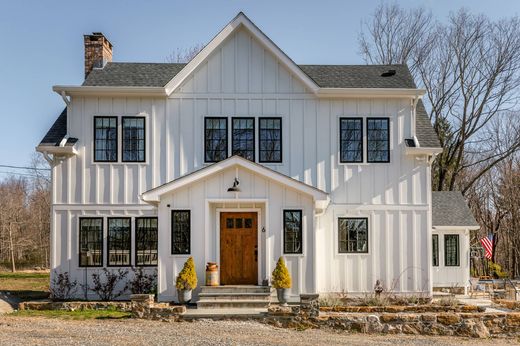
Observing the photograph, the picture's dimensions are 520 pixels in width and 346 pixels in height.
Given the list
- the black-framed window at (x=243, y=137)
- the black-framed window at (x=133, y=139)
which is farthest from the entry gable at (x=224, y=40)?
the black-framed window at (x=243, y=137)

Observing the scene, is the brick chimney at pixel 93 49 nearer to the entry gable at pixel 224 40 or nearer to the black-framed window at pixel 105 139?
the black-framed window at pixel 105 139

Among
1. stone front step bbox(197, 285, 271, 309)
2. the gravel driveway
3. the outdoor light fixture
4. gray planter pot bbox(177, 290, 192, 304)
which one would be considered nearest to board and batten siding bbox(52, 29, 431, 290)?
the outdoor light fixture

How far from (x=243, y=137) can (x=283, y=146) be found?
1.24 meters

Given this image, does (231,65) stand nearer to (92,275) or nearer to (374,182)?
(374,182)

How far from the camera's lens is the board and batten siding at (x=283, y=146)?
1714 cm

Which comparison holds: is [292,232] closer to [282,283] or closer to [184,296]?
[282,283]

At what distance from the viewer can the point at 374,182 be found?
17234 mm

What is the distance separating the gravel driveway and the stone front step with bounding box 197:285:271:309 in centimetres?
154

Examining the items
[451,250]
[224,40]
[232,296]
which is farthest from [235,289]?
[451,250]

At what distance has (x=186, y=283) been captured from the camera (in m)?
15.0

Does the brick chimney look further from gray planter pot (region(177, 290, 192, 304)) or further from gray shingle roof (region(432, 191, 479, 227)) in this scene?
gray shingle roof (region(432, 191, 479, 227))

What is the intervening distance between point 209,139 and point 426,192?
22.0ft

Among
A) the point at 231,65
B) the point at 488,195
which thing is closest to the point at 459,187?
the point at 488,195

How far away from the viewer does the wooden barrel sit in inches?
608
